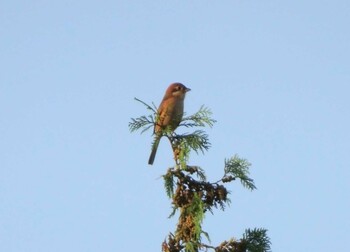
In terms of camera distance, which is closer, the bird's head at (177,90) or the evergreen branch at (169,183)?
the evergreen branch at (169,183)

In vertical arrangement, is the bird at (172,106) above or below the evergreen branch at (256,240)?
above

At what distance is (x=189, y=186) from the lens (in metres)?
4.81

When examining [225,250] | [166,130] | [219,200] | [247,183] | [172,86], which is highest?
[172,86]

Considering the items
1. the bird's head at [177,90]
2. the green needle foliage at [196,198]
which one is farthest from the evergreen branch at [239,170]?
the bird's head at [177,90]

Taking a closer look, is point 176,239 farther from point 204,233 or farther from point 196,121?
point 196,121

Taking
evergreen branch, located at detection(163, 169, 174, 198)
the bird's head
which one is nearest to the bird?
the bird's head

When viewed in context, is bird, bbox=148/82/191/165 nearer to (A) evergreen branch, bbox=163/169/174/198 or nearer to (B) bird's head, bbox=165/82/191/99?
(B) bird's head, bbox=165/82/191/99

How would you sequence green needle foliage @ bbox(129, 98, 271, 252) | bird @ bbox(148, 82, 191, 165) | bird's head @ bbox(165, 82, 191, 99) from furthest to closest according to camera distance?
bird's head @ bbox(165, 82, 191, 99), bird @ bbox(148, 82, 191, 165), green needle foliage @ bbox(129, 98, 271, 252)

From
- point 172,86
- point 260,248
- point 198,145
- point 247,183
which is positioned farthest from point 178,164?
point 172,86

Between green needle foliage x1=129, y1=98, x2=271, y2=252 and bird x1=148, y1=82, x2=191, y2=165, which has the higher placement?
bird x1=148, y1=82, x2=191, y2=165

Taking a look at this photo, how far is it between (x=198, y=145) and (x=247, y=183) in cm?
53

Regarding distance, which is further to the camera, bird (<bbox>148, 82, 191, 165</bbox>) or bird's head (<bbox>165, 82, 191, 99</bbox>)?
bird's head (<bbox>165, 82, 191, 99</bbox>)

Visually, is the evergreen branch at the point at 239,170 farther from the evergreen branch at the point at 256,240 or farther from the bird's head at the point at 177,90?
the bird's head at the point at 177,90

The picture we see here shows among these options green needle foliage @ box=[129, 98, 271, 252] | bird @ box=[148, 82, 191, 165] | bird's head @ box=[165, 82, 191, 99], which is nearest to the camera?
green needle foliage @ box=[129, 98, 271, 252]
